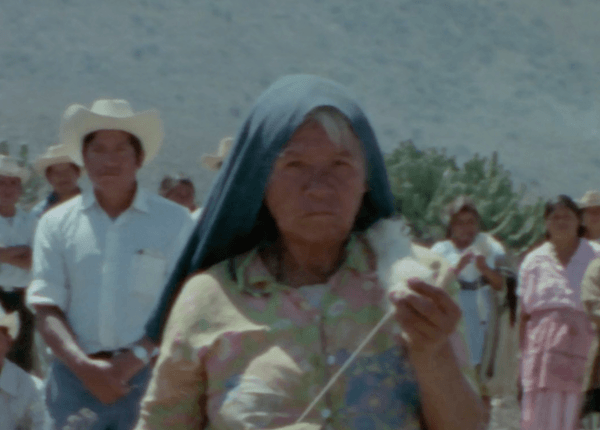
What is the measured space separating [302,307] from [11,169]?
5.85m

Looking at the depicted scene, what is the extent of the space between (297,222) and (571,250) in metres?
5.72

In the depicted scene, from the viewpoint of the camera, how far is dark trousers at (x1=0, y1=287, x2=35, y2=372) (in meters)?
7.20

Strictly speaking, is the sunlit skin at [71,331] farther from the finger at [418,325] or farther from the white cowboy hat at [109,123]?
the finger at [418,325]

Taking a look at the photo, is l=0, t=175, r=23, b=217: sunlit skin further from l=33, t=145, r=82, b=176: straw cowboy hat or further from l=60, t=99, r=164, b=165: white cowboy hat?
l=60, t=99, r=164, b=165: white cowboy hat

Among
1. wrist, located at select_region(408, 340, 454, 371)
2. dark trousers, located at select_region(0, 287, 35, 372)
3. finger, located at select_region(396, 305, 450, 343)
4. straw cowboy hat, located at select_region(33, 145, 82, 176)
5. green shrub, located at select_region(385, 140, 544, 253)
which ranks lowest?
green shrub, located at select_region(385, 140, 544, 253)

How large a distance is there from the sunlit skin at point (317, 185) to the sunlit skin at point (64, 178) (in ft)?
17.2

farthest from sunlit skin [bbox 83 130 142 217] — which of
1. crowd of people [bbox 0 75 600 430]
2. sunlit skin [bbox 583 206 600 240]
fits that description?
sunlit skin [bbox 583 206 600 240]

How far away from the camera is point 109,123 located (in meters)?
5.06

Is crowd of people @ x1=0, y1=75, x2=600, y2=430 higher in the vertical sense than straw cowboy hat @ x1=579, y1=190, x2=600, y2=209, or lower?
higher

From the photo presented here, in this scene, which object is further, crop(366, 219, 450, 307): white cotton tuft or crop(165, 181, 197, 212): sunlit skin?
crop(165, 181, 197, 212): sunlit skin

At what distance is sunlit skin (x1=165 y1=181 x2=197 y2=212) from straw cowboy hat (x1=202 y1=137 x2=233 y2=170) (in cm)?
30

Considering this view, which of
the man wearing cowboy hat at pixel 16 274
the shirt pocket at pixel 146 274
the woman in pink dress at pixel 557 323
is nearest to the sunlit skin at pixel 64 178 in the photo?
the man wearing cowboy hat at pixel 16 274

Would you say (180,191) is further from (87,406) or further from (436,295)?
(436,295)

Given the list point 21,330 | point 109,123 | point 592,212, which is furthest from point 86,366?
point 592,212
